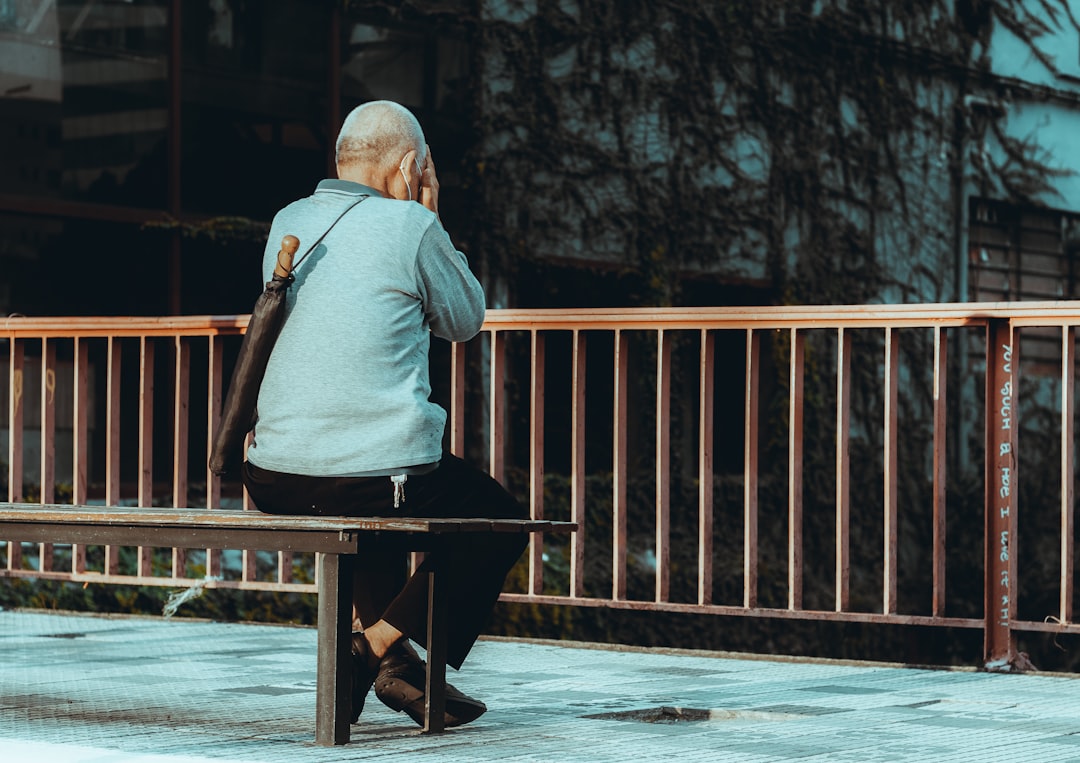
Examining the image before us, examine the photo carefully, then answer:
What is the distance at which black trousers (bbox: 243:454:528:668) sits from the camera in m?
3.85

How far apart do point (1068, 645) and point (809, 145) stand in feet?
15.0

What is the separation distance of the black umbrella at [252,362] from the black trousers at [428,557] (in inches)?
4.4

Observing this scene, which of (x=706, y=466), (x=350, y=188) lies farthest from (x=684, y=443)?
(x=350, y=188)

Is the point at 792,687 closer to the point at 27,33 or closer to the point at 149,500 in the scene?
the point at 149,500

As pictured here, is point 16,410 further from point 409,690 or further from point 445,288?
point 445,288

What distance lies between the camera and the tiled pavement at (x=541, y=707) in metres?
3.73

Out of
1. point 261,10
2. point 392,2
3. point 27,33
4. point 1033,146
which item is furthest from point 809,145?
point 27,33

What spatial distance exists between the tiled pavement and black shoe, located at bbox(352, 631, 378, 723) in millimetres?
74

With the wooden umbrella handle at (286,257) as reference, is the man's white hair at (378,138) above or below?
above

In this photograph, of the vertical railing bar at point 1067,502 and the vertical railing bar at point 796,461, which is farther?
the vertical railing bar at point 796,461

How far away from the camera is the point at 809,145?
43.4 ft

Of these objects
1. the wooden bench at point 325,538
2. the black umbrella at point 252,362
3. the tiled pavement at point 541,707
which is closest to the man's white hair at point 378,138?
the black umbrella at point 252,362

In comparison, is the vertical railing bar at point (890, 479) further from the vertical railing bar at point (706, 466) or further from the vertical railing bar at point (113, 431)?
the vertical railing bar at point (113, 431)

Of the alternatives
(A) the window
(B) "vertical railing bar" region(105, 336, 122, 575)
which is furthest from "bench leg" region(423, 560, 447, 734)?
(A) the window
